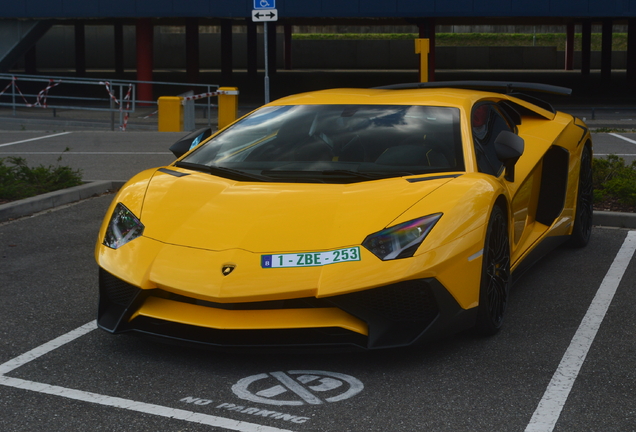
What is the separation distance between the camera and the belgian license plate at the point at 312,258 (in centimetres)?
380

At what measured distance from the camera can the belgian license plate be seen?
380 centimetres

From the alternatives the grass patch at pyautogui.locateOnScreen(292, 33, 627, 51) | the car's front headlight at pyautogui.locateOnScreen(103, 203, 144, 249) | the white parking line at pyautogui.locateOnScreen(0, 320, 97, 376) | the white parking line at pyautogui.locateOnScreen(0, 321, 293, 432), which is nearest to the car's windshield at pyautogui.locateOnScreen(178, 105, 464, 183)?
the car's front headlight at pyautogui.locateOnScreen(103, 203, 144, 249)

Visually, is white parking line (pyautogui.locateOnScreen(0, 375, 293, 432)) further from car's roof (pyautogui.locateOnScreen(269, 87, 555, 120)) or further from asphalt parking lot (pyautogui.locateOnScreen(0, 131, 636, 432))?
car's roof (pyautogui.locateOnScreen(269, 87, 555, 120))

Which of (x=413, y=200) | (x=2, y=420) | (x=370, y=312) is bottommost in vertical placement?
(x=2, y=420)

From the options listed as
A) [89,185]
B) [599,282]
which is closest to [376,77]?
[89,185]

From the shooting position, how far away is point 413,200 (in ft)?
13.6

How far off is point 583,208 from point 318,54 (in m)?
56.1

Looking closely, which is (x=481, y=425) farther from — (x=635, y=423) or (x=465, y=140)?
(x=465, y=140)

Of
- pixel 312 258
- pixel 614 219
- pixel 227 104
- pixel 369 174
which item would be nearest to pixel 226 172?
pixel 369 174

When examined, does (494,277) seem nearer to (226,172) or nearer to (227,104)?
(226,172)

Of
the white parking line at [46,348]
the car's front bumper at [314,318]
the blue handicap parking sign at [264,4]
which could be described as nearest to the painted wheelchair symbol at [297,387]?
the car's front bumper at [314,318]

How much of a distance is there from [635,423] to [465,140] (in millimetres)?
1960

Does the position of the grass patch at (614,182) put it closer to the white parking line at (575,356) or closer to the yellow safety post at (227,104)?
the white parking line at (575,356)

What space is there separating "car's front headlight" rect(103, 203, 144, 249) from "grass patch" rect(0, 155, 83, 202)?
13.9 ft
